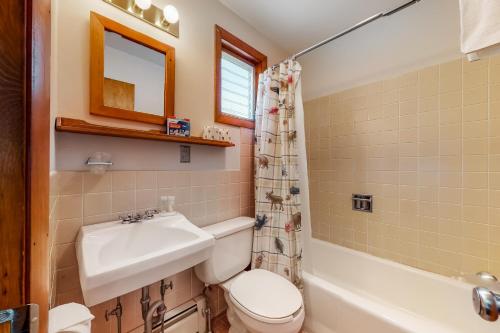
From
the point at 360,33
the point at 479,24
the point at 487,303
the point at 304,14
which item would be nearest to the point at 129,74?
the point at 304,14

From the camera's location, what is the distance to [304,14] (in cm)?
164

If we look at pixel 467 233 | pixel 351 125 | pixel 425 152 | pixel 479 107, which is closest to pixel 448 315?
pixel 467 233

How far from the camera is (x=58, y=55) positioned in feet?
3.12

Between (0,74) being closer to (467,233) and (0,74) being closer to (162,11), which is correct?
(162,11)

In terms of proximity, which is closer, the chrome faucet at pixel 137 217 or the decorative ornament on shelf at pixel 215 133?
the chrome faucet at pixel 137 217

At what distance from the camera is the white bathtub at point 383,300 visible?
1.03 m

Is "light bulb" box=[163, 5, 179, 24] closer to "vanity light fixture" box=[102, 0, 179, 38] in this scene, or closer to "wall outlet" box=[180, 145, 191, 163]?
"vanity light fixture" box=[102, 0, 179, 38]

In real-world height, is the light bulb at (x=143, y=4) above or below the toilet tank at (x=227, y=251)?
above

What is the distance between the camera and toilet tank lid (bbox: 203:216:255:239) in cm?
133

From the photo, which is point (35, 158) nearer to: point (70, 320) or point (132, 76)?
point (70, 320)

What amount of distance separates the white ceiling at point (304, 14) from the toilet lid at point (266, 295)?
1952mm

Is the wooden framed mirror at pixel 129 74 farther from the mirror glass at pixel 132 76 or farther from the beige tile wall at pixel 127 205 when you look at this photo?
the beige tile wall at pixel 127 205

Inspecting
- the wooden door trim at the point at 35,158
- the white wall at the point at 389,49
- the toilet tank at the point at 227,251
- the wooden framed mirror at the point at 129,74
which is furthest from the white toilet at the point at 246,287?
the white wall at the point at 389,49

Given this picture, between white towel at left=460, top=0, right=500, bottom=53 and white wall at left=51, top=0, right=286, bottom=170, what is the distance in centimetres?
132
